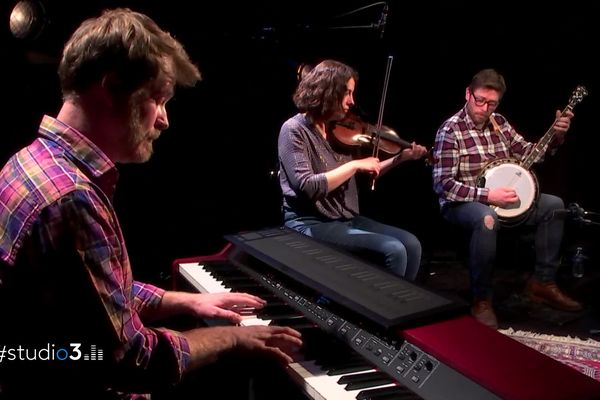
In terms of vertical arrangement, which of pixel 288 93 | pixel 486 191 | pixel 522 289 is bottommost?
pixel 522 289

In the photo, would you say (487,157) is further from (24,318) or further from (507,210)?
(24,318)

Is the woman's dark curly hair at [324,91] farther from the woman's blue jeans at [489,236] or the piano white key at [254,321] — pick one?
the piano white key at [254,321]

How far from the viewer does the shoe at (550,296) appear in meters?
3.92

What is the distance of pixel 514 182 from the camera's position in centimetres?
390

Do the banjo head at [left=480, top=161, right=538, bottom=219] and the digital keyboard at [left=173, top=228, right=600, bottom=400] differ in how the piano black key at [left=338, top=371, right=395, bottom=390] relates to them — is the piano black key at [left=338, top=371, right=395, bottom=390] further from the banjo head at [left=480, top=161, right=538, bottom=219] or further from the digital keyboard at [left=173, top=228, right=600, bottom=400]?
the banjo head at [left=480, top=161, right=538, bottom=219]

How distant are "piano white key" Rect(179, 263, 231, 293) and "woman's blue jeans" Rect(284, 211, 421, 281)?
62cm

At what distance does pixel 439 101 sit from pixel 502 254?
4.78 ft

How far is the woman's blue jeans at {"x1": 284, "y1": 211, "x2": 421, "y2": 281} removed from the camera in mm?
2895

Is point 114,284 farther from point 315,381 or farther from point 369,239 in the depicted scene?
point 369,239

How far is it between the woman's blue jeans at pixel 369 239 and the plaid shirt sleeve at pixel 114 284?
142 cm

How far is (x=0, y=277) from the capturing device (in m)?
1.21

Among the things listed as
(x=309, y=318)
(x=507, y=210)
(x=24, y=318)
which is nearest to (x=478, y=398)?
(x=309, y=318)

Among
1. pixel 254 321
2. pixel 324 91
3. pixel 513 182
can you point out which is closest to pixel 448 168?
pixel 513 182

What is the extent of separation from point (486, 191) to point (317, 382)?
262cm
